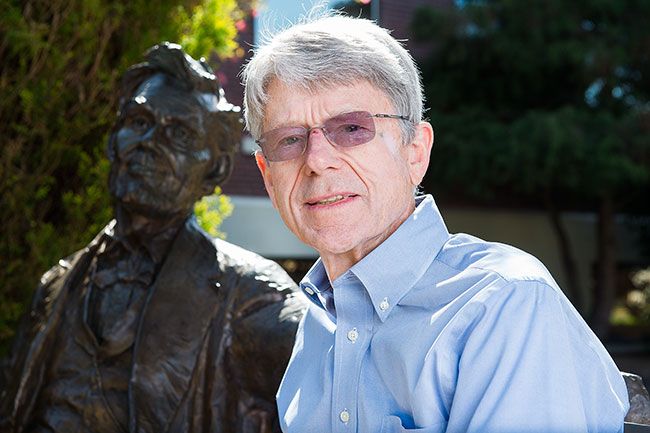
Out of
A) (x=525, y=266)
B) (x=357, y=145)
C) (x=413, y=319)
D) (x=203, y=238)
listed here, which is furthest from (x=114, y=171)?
(x=525, y=266)

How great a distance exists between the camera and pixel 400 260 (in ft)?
5.56

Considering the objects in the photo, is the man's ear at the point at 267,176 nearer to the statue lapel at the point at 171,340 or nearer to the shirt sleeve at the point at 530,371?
the shirt sleeve at the point at 530,371

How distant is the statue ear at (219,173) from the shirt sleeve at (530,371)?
5.36 ft

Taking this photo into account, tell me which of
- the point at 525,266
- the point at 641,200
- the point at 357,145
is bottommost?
the point at 641,200

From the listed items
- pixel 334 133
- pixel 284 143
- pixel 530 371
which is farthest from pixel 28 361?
pixel 530 371

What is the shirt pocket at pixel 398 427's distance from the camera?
4.83 feet

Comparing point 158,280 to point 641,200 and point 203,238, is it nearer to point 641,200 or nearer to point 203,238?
point 203,238

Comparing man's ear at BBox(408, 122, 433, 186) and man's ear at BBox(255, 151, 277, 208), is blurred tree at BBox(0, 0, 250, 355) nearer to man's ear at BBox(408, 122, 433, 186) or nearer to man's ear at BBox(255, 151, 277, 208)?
man's ear at BBox(255, 151, 277, 208)

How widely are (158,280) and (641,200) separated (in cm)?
1358

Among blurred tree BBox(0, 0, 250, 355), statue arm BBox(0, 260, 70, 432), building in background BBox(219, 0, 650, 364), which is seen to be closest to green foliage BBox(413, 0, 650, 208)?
building in background BBox(219, 0, 650, 364)

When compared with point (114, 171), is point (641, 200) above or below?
below

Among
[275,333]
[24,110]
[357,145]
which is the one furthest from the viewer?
→ [24,110]

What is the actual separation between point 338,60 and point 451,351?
0.58 metres

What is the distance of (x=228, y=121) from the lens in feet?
9.63
